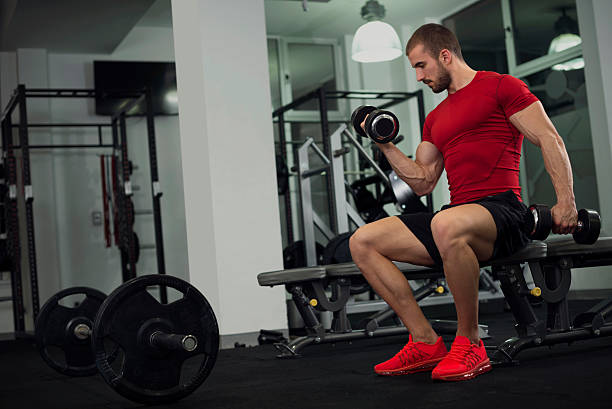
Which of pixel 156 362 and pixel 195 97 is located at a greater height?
pixel 195 97

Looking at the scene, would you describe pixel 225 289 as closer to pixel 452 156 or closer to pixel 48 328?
pixel 48 328

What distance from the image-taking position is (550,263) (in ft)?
7.92

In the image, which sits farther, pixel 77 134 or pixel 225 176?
pixel 77 134

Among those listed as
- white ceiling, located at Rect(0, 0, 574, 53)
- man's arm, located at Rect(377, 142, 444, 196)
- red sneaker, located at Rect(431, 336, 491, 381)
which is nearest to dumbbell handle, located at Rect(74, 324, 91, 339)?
man's arm, located at Rect(377, 142, 444, 196)

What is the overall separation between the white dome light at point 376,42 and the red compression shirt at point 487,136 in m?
3.12

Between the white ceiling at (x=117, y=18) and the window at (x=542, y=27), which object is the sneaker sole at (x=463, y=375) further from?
the white ceiling at (x=117, y=18)

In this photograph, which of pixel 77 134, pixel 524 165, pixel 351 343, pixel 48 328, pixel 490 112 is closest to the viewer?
pixel 490 112

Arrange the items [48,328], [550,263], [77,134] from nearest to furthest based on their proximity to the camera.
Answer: [550,263] < [48,328] < [77,134]

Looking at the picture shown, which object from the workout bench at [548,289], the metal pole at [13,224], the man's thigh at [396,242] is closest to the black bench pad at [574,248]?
the workout bench at [548,289]

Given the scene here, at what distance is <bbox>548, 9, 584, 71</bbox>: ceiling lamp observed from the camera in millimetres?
5840

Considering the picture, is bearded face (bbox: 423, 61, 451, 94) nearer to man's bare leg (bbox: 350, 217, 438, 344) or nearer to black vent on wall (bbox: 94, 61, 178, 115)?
man's bare leg (bbox: 350, 217, 438, 344)

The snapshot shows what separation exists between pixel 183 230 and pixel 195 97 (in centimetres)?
353

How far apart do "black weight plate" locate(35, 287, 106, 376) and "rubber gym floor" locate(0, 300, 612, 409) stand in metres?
0.06

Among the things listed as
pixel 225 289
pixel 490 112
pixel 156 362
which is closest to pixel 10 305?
pixel 225 289
